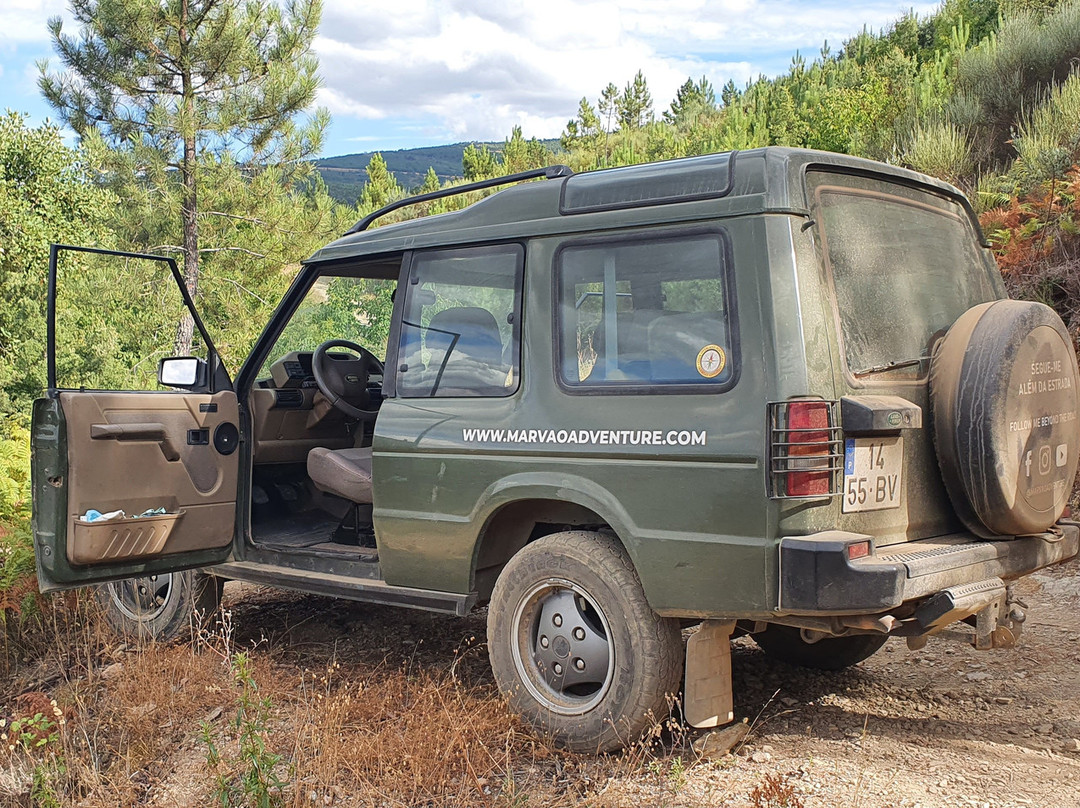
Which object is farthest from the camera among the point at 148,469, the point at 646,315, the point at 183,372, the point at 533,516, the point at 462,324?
the point at 183,372

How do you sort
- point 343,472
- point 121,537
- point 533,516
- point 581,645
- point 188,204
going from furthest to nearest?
point 188,204, point 343,472, point 121,537, point 533,516, point 581,645

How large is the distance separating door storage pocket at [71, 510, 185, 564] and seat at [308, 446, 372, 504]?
77cm

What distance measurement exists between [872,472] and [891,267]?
34.3 inches

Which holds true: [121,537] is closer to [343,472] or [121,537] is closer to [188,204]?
[343,472]

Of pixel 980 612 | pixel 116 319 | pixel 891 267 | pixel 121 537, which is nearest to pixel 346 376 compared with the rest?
pixel 121 537

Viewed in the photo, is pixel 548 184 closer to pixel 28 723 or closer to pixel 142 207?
pixel 28 723

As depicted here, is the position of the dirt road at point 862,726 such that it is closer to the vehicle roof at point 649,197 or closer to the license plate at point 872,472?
the license plate at point 872,472

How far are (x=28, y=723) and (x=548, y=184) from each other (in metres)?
3.09

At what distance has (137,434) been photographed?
479 cm

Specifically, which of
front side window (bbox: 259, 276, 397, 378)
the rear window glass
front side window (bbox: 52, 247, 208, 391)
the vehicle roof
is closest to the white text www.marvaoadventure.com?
the rear window glass

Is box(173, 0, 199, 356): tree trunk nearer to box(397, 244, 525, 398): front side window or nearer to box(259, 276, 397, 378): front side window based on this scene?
box(259, 276, 397, 378): front side window

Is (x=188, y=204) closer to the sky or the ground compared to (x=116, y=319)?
closer to the sky

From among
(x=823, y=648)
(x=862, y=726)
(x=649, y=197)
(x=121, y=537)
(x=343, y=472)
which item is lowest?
(x=862, y=726)

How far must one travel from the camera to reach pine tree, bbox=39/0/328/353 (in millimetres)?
18734
